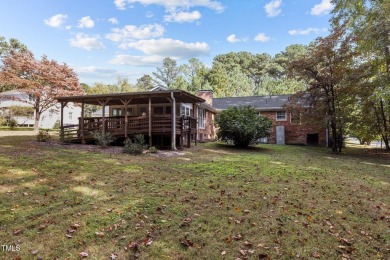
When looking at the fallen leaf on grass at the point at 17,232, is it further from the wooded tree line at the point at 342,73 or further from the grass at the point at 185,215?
the wooded tree line at the point at 342,73

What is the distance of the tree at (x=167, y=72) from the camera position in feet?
188

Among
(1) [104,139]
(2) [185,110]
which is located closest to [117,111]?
(2) [185,110]

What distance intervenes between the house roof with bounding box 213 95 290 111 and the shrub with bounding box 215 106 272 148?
8455 millimetres

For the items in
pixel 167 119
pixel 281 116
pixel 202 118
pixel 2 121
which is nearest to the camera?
pixel 167 119

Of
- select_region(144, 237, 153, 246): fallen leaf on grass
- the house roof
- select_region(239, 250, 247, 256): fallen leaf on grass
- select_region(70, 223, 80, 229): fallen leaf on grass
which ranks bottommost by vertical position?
select_region(239, 250, 247, 256): fallen leaf on grass

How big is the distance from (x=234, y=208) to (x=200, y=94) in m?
20.7

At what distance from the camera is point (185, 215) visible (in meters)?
4.69

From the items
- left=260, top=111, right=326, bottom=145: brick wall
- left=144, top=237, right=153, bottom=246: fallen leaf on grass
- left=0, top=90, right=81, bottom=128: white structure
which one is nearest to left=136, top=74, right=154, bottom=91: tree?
left=0, top=90, right=81, bottom=128: white structure

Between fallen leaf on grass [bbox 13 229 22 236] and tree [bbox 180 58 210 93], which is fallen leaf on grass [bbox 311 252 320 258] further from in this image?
tree [bbox 180 58 210 93]

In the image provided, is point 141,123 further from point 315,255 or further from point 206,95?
point 315,255

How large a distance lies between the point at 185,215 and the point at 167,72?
55.7 metres

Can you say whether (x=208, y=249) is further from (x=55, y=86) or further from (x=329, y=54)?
(x=55, y=86)

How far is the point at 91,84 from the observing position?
5147 centimetres

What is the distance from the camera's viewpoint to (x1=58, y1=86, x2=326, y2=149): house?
47.7 feet
